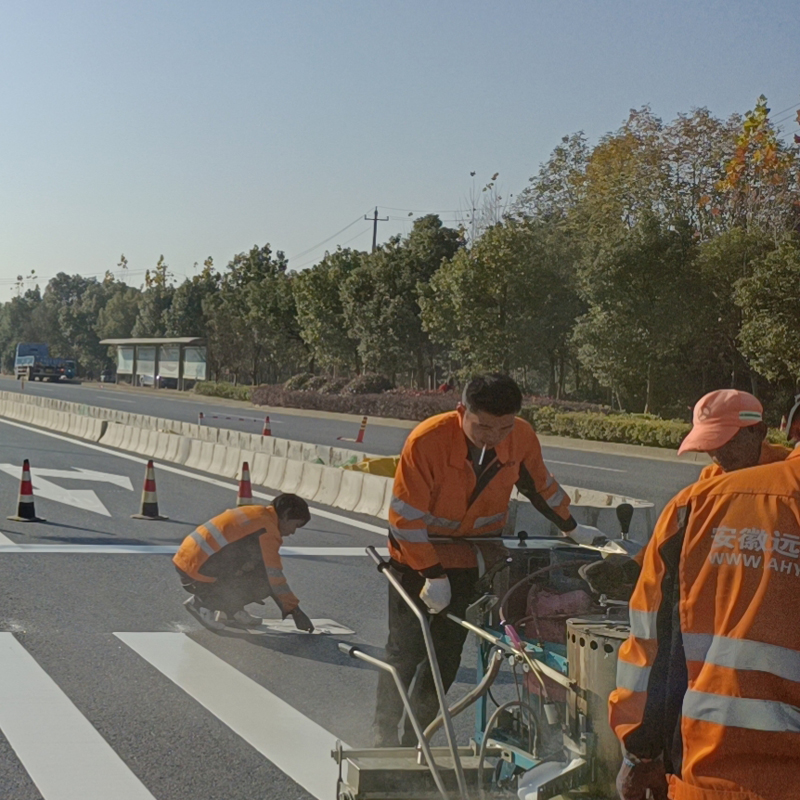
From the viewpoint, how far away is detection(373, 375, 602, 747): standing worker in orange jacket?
4957 mm

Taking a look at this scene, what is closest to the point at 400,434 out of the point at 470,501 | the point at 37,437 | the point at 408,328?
the point at 37,437

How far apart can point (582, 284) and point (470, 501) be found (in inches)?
1216

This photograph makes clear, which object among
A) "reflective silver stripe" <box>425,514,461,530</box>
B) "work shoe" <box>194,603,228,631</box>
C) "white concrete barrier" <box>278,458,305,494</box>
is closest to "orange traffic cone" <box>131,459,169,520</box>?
"white concrete barrier" <box>278,458,305,494</box>

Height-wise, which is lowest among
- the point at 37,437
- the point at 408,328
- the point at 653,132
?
the point at 37,437

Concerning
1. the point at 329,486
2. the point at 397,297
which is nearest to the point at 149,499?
the point at 329,486

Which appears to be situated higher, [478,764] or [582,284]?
[582,284]

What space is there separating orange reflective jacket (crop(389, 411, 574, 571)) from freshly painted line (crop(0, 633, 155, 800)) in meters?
1.63

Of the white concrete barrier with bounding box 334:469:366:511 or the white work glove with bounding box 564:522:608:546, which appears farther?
the white concrete barrier with bounding box 334:469:366:511

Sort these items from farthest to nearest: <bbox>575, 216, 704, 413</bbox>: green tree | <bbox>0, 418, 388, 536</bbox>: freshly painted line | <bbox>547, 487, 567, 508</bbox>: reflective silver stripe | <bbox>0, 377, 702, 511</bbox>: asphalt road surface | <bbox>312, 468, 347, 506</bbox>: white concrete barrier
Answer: <bbox>575, 216, 704, 413</bbox>: green tree → <bbox>0, 377, 702, 511</bbox>: asphalt road surface → <bbox>312, 468, 347, 506</bbox>: white concrete barrier → <bbox>0, 418, 388, 536</bbox>: freshly painted line → <bbox>547, 487, 567, 508</bbox>: reflective silver stripe

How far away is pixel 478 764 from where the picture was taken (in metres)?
4.30

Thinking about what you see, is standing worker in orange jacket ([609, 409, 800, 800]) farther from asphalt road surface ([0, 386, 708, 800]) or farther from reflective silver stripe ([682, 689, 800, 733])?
asphalt road surface ([0, 386, 708, 800])

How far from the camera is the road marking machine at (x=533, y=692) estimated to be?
3.63 metres

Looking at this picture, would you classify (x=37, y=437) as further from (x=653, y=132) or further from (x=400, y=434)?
(x=653, y=132)

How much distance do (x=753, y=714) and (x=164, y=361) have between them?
7309 centimetres
